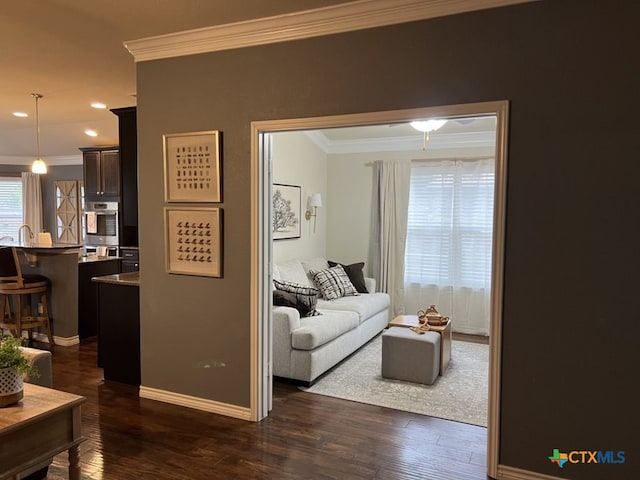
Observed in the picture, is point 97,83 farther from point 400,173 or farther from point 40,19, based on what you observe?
point 400,173

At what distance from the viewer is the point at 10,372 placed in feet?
6.26

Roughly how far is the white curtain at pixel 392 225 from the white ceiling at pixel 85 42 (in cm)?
53

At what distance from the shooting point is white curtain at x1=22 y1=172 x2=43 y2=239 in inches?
349

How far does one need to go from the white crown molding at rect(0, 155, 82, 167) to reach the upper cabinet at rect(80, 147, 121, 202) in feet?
4.43

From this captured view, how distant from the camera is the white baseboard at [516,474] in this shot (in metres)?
2.56

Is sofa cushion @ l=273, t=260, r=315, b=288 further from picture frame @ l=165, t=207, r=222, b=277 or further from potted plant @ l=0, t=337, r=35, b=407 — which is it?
potted plant @ l=0, t=337, r=35, b=407

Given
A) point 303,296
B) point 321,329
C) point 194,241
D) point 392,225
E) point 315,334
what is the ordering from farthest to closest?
point 392,225 < point 303,296 < point 321,329 < point 315,334 < point 194,241

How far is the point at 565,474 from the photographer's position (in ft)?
8.21

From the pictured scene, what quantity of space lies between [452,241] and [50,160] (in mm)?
7643

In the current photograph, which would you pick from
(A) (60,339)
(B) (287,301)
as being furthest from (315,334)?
(A) (60,339)

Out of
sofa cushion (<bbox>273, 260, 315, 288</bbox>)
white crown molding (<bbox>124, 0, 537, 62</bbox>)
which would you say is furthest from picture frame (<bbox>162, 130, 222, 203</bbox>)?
sofa cushion (<bbox>273, 260, 315, 288</bbox>)

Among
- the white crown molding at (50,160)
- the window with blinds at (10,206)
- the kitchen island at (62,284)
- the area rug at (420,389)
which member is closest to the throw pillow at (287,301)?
the area rug at (420,389)

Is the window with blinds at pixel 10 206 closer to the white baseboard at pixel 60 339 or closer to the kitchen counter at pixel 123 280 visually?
the white baseboard at pixel 60 339

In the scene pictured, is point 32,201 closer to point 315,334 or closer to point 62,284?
point 62,284
